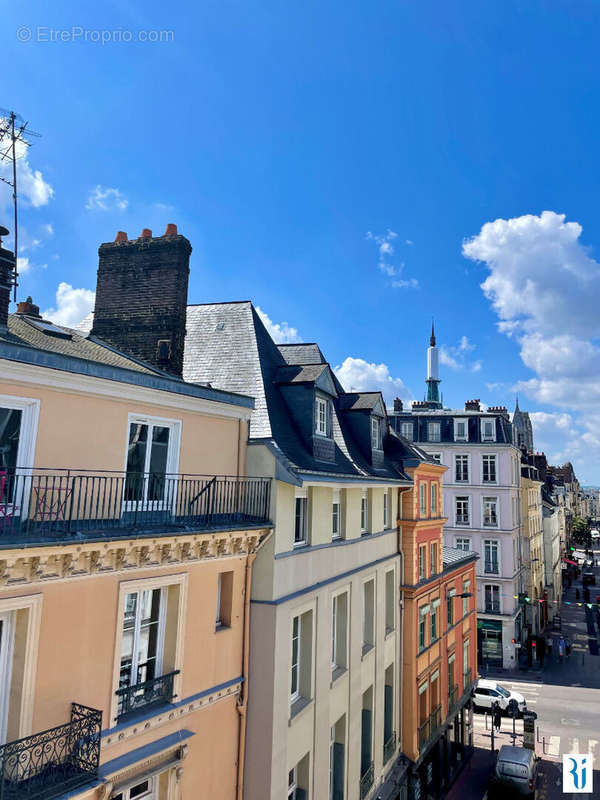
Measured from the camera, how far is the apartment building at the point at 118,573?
7941 mm

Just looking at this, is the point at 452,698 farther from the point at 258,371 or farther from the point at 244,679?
the point at 258,371

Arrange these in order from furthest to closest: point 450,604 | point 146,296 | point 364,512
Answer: point 450,604
point 364,512
point 146,296

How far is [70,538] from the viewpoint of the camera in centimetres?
811

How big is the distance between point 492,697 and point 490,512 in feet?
50.4

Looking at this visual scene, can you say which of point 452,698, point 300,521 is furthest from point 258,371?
point 452,698

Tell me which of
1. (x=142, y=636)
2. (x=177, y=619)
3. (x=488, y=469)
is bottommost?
(x=142, y=636)

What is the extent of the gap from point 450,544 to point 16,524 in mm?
44410

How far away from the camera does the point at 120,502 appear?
9812 millimetres

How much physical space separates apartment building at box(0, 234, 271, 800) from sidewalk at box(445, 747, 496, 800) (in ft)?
63.5

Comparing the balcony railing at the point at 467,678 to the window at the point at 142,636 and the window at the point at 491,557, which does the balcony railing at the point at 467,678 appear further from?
the window at the point at 142,636

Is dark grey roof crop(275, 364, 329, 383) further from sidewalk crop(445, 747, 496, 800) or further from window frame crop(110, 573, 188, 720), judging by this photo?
sidewalk crop(445, 747, 496, 800)

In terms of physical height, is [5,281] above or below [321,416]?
above

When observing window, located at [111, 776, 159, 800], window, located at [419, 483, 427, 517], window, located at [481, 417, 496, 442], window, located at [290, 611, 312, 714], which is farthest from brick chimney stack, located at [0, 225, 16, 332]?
window, located at [481, 417, 496, 442]

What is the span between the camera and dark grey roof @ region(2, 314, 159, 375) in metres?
10.2
